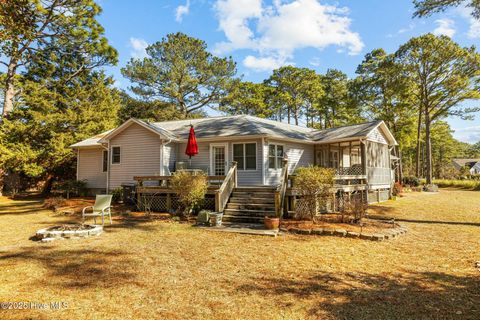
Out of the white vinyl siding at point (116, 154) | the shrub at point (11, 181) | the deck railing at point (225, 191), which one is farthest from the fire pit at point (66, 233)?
the shrub at point (11, 181)

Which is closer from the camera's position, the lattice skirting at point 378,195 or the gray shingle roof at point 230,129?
the gray shingle roof at point 230,129

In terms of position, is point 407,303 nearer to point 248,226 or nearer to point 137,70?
point 248,226

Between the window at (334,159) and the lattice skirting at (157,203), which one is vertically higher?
the window at (334,159)

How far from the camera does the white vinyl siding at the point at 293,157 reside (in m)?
14.7

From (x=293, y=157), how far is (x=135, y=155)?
908cm

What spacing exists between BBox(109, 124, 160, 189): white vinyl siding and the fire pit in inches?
260

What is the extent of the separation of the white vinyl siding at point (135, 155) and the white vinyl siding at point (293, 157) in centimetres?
584

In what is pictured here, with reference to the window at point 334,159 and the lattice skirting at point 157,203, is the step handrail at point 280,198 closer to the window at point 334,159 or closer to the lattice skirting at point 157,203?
the lattice skirting at point 157,203

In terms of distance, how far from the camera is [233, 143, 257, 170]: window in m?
14.7

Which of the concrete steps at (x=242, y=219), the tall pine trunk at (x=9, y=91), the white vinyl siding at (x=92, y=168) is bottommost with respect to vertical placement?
the concrete steps at (x=242, y=219)

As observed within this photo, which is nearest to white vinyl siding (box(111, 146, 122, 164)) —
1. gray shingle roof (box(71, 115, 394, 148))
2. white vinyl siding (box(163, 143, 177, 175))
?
gray shingle roof (box(71, 115, 394, 148))

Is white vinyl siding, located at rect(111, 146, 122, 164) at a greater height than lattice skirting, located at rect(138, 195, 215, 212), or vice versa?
white vinyl siding, located at rect(111, 146, 122, 164)

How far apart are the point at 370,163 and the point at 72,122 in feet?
72.5

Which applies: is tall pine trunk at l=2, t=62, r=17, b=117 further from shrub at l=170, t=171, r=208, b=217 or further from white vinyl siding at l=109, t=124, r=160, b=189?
shrub at l=170, t=171, r=208, b=217
